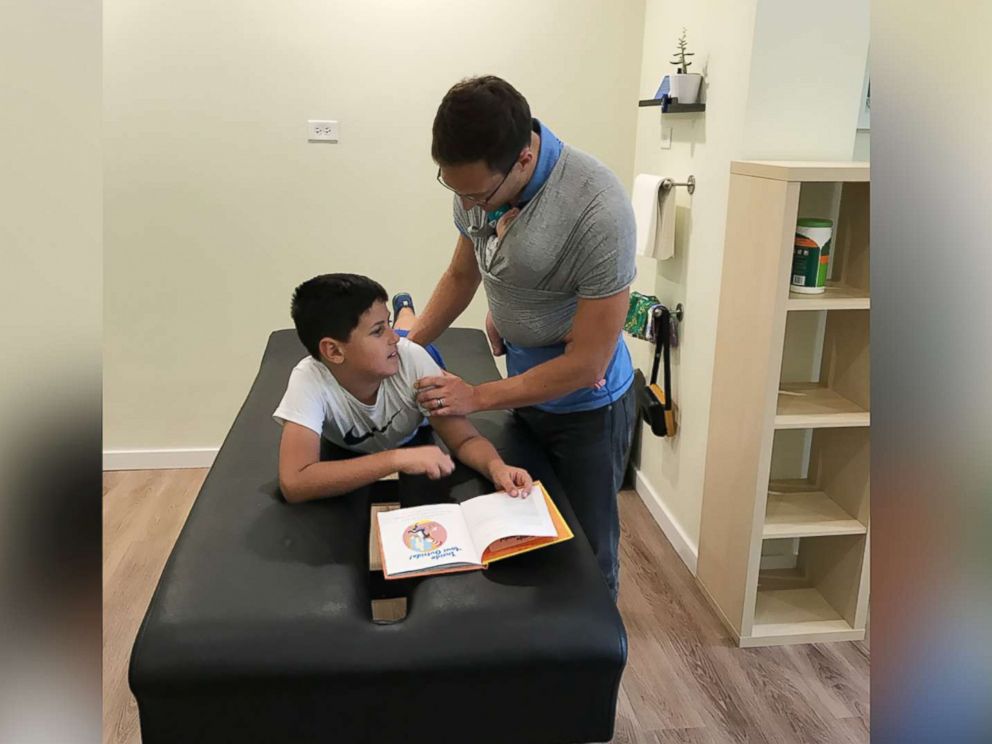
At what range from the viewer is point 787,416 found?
2.03 metres

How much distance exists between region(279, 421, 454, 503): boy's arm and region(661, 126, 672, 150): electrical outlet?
1.68m

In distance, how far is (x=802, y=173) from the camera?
5.98 feet

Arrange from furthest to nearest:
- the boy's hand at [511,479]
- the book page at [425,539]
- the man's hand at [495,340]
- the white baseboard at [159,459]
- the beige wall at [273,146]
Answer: the white baseboard at [159,459] → the beige wall at [273,146] → the man's hand at [495,340] → the boy's hand at [511,479] → the book page at [425,539]

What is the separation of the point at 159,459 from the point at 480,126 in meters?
2.42

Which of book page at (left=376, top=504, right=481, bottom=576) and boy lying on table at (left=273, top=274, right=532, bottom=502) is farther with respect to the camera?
boy lying on table at (left=273, top=274, right=532, bottom=502)

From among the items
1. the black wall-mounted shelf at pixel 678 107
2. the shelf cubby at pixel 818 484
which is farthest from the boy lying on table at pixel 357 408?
the black wall-mounted shelf at pixel 678 107

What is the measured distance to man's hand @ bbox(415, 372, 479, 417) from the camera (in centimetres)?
145

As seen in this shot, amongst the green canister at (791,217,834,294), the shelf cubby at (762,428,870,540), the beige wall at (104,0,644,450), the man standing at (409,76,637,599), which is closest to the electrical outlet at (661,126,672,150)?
the beige wall at (104,0,644,450)

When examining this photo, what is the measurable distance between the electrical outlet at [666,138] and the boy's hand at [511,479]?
165 centimetres

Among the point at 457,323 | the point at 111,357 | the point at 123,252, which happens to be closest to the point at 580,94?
the point at 457,323

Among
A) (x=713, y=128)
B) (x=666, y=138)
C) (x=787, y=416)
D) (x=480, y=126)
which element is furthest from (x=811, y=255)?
(x=480, y=126)

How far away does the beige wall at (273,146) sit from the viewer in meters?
2.78

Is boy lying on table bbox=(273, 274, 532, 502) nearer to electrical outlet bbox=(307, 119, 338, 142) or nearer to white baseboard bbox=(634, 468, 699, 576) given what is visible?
white baseboard bbox=(634, 468, 699, 576)

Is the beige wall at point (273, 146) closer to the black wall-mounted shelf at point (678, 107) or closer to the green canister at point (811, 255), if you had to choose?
the black wall-mounted shelf at point (678, 107)
